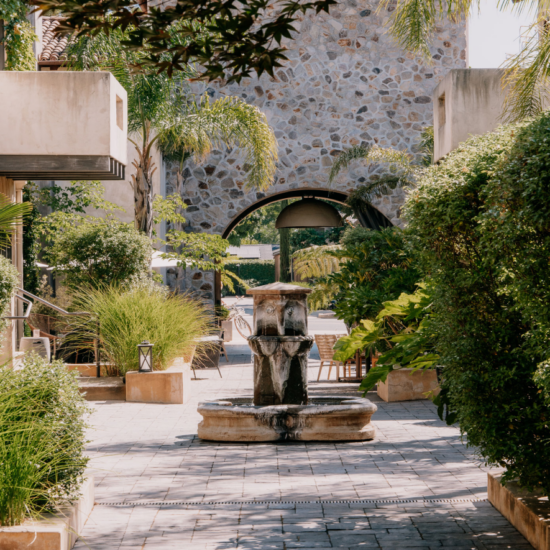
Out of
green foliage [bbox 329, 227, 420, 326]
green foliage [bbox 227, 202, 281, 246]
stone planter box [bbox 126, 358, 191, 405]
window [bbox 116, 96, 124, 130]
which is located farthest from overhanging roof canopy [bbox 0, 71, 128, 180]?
green foliage [bbox 227, 202, 281, 246]

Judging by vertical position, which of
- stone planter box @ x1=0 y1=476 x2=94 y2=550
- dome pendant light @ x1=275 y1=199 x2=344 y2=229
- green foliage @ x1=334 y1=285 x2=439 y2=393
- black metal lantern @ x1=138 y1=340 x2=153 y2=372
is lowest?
stone planter box @ x1=0 y1=476 x2=94 y2=550

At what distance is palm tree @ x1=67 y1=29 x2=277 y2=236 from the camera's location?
40.1 ft

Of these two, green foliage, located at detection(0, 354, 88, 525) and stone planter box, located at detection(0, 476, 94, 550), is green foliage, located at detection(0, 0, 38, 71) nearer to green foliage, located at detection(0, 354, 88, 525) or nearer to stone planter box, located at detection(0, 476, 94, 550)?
green foliage, located at detection(0, 354, 88, 525)

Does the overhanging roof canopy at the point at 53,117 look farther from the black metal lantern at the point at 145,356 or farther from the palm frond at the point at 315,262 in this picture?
the palm frond at the point at 315,262

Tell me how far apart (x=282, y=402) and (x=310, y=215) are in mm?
9579

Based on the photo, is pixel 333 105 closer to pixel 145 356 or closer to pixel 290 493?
pixel 145 356

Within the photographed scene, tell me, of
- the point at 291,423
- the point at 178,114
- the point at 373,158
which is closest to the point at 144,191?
the point at 178,114

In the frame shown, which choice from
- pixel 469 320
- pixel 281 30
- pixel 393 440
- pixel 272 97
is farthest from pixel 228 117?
pixel 281 30

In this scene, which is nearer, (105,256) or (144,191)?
(105,256)

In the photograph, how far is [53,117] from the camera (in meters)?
9.29

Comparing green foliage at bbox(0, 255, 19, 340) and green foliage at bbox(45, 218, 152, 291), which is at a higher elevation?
green foliage at bbox(45, 218, 152, 291)

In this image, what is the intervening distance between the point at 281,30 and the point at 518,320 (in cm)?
232

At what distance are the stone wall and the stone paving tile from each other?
8.99 m

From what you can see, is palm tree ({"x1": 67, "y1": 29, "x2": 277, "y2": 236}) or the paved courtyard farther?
palm tree ({"x1": 67, "y1": 29, "x2": 277, "y2": 236})
